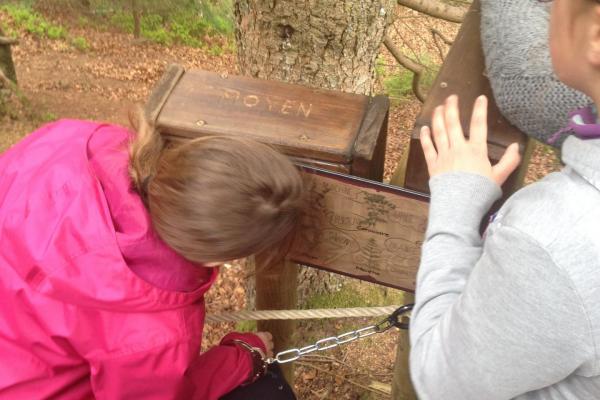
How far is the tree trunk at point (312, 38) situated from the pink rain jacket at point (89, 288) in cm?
67

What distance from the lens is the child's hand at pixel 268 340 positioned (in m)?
1.80

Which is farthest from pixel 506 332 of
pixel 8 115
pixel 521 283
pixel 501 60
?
pixel 8 115

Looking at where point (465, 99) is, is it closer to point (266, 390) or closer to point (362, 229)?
point (362, 229)

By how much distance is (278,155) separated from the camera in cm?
120

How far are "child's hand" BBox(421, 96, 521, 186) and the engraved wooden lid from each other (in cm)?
20

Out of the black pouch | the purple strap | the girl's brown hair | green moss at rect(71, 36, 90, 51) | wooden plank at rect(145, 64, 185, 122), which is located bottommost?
green moss at rect(71, 36, 90, 51)

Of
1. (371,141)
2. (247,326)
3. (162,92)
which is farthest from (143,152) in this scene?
(247,326)

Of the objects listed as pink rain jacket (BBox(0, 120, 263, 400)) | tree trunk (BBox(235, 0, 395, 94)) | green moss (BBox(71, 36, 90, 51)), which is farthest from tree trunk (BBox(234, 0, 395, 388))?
green moss (BBox(71, 36, 90, 51))

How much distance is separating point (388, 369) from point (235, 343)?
1.22 metres

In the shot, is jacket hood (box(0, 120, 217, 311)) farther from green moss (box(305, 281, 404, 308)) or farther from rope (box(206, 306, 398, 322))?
green moss (box(305, 281, 404, 308))

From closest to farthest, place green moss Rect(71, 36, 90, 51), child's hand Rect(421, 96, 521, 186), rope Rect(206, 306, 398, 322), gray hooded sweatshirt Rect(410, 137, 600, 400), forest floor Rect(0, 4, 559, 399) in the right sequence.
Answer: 1. gray hooded sweatshirt Rect(410, 137, 600, 400)
2. child's hand Rect(421, 96, 521, 186)
3. rope Rect(206, 306, 398, 322)
4. forest floor Rect(0, 4, 559, 399)
5. green moss Rect(71, 36, 90, 51)

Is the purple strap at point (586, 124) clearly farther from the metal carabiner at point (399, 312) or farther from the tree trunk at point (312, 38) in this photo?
the tree trunk at point (312, 38)

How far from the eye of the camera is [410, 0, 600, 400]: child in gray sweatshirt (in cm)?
69

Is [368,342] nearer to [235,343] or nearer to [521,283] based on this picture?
[235,343]
